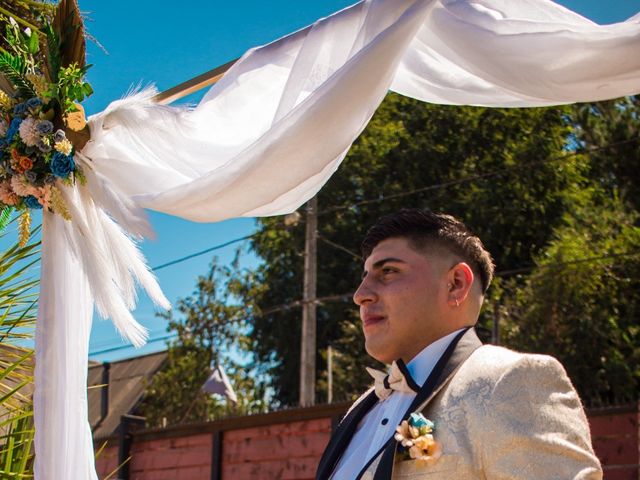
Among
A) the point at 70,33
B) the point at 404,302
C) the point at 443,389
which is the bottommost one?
the point at 443,389

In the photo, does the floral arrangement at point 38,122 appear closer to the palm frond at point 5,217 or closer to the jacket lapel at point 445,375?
the palm frond at point 5,217

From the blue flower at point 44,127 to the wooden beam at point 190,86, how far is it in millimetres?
320

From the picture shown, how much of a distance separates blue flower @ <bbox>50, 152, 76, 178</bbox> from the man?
0.92 metres

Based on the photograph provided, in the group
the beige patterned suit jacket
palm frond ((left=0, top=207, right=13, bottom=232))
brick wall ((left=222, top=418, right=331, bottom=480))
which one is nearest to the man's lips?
the beige patterned suit jacket

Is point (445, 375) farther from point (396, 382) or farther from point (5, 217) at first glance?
point (5, 217)

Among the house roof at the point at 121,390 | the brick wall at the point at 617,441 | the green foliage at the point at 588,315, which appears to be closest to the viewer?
the brick wall at the point at 617,441

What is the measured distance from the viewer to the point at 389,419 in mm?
2326

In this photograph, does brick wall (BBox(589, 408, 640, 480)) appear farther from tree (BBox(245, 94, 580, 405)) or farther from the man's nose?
tree (BBox(245, 94, 580, 405))

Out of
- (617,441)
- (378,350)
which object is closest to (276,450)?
(617,441)

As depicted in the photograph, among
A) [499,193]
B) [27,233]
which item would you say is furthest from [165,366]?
[27,233]

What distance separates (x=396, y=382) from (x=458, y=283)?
28 centimetres

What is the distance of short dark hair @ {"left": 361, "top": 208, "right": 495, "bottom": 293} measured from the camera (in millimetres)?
2457

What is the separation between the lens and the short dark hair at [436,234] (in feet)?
8.06

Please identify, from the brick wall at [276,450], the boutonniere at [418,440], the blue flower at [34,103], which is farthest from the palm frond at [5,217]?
the brick wall at [276,450]
